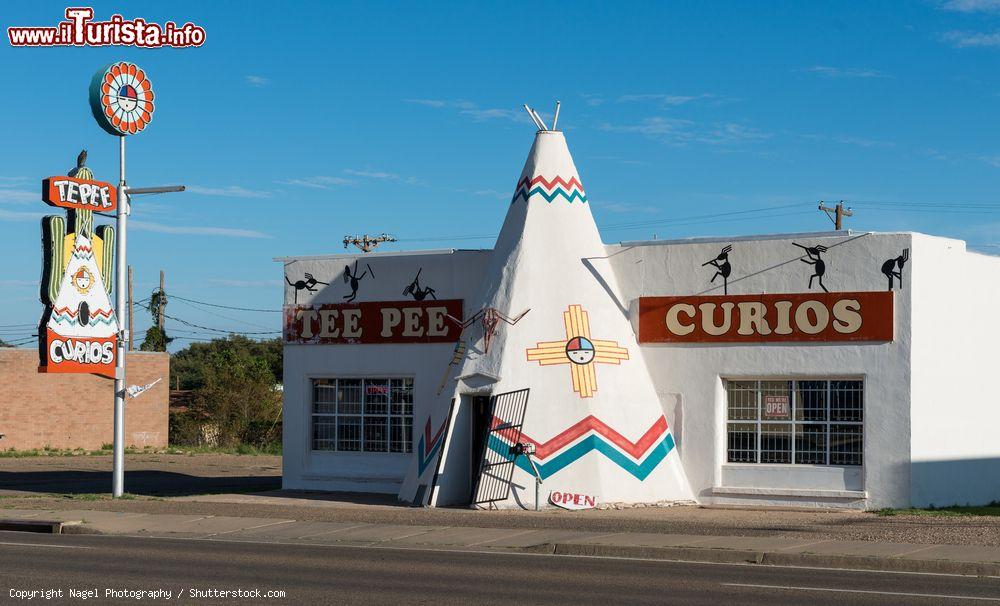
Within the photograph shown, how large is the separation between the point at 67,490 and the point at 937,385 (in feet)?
61.7

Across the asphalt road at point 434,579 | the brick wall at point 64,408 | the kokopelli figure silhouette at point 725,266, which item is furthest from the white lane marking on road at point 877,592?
the brick wall at point 64,408

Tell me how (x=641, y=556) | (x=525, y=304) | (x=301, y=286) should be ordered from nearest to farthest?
(x=641, y=556) → (x=525, y=304) → (x=301, y=286)

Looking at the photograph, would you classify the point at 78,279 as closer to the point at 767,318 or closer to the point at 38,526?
the point at 38,526

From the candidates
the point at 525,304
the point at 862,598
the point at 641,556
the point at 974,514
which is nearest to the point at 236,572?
the point at 641,556

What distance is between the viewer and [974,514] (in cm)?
2083

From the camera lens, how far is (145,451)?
4891 cm

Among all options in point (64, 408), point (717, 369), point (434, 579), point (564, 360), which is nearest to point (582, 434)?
point (564, 360)

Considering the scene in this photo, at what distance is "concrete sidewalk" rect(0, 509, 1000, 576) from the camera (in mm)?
14906

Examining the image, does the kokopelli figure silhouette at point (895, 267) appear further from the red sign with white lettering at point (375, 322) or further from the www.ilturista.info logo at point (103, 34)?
the www.ilturista.info logo at point (103, 34)

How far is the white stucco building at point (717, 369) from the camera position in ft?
70.4

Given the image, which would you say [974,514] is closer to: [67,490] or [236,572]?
[236,572]

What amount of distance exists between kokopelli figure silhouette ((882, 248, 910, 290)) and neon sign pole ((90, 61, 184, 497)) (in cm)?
1331

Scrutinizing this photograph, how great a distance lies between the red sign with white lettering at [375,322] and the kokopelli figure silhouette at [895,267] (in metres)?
8.26

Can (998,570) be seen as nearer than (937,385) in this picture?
Yes
